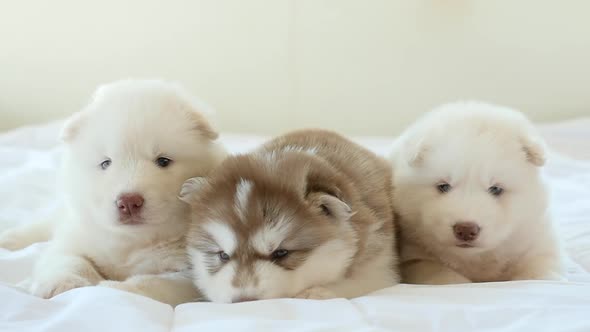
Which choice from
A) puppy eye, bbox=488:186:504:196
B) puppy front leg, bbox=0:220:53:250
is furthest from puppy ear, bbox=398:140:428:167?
puppy front leg, bbox=0:220:53:250

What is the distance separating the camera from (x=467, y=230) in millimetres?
2143

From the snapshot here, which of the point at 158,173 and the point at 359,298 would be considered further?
the point at 158,173

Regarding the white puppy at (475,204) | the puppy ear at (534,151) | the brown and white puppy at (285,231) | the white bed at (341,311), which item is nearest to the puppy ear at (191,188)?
the brown and white puppy at (285,231)

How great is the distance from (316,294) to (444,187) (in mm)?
728

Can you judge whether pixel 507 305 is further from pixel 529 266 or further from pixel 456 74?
pixel 456 74

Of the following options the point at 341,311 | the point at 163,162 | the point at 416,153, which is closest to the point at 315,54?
Result: the point at 416,153

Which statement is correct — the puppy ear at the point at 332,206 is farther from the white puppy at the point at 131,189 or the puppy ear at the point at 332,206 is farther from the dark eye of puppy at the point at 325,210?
the white puppy at the point at 131,189

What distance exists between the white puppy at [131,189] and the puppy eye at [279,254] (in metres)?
0.36

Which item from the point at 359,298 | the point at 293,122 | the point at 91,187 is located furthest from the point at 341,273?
the point at 293,122

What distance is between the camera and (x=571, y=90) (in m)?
5.16

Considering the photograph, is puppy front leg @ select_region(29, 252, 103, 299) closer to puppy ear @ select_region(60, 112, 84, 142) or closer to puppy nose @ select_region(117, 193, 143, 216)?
puppy nose @ select_region(117, 193, 143, 216)

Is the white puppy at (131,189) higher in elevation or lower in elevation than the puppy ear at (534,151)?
lower

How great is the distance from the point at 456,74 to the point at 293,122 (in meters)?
1.30

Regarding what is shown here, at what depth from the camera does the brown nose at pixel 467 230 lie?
2.14 metres
